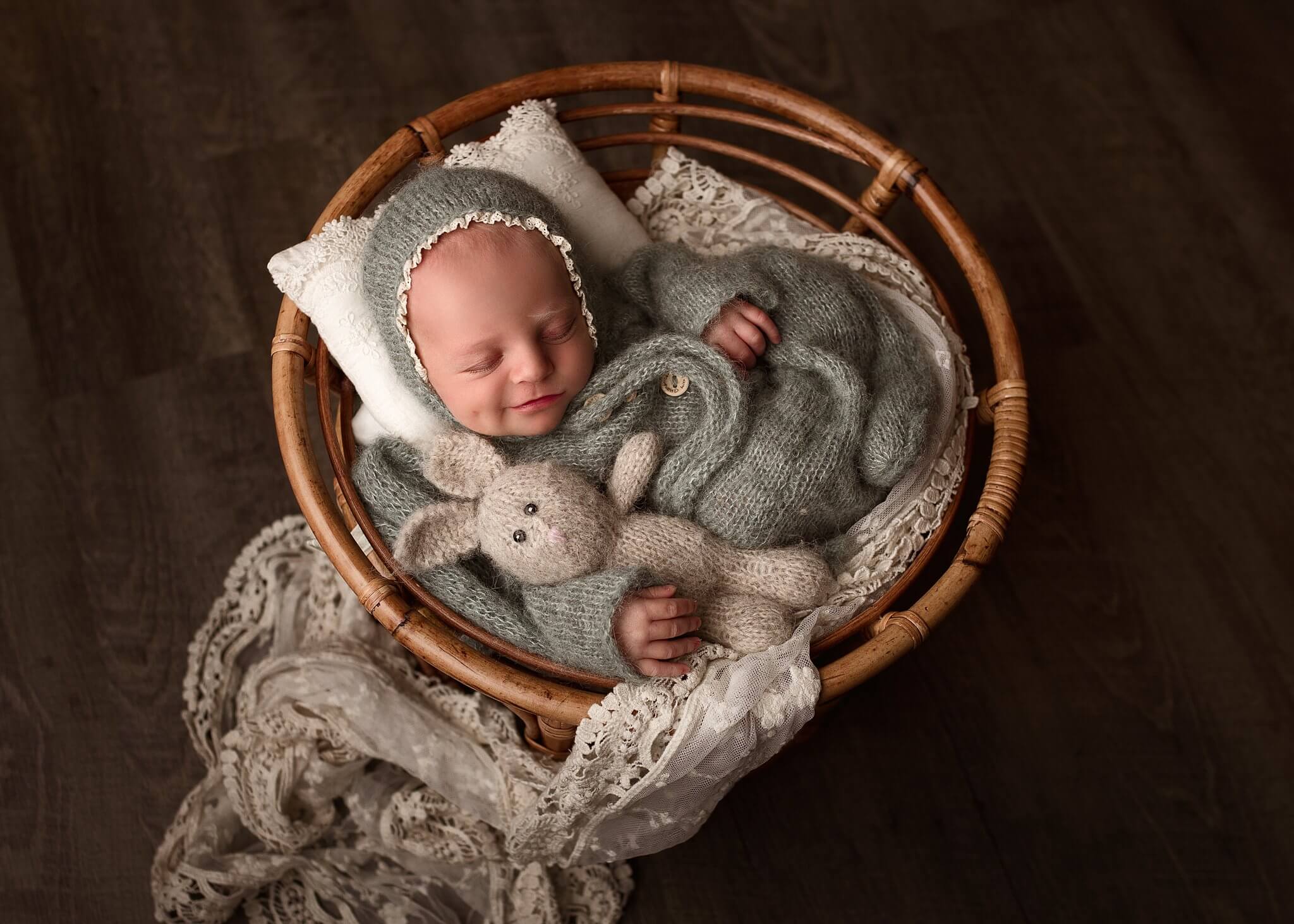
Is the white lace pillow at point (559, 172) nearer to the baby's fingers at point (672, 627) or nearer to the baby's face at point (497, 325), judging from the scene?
the baby's face at point (497, 325)

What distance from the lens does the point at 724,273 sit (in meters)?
1.15

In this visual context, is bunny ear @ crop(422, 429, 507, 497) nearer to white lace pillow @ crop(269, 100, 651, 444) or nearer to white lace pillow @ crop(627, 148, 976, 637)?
white lace pillow @ crop(269, 100, 651, 444)

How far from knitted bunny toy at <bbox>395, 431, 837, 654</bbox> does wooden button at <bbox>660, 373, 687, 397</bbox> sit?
6 cm

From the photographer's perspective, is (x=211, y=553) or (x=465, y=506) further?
(x=211, y=553)

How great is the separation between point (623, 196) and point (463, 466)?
0.58 metres

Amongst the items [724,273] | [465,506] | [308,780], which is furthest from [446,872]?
[724,273]

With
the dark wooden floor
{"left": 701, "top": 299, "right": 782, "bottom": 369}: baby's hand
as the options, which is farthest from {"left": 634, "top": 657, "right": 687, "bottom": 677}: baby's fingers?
the dark wooden floor

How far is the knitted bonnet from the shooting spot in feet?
3.40

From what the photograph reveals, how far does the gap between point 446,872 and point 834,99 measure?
1.55m

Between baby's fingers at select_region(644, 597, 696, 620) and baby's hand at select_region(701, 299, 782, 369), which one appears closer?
baby's fingers at select_region(644, 597, 696, 620)

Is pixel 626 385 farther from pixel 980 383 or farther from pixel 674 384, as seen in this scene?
pixel 980 383

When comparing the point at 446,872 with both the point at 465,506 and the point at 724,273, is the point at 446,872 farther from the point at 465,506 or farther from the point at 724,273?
the point at 724,273

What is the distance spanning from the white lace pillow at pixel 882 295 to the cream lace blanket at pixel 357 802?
0.31 meters

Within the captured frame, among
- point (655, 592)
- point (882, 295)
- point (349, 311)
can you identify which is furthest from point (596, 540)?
point (882, 295)
